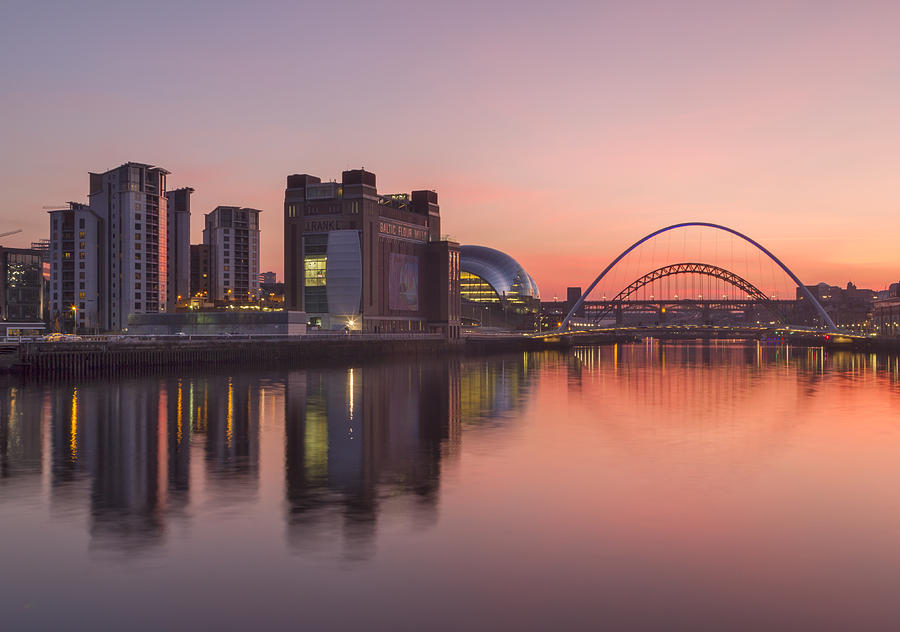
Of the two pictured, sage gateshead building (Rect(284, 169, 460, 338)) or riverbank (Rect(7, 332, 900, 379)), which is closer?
riverbank (Rect(7, 332, 900, 379))

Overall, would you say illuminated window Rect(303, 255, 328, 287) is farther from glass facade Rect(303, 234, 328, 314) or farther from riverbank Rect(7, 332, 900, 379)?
riverbank Rect(7, 332, 900, 379)

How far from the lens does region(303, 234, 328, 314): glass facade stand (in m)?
133

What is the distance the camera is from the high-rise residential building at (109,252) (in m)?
156

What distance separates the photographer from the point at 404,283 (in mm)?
143625

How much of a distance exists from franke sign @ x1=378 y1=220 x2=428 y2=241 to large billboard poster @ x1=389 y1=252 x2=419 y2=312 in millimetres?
3605

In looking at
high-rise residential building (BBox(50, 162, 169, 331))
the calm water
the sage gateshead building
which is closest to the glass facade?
the sage gateshead building

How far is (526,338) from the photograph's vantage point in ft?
588

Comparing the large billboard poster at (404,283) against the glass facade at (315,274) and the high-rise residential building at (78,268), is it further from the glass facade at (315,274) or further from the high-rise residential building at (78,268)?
the high-rise residential building at (78,268)

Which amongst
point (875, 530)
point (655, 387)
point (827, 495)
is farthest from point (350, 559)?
point (655, 387)

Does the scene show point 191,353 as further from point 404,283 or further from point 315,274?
point 404,283

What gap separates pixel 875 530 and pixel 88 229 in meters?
160

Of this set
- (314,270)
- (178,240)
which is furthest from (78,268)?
(314,270)

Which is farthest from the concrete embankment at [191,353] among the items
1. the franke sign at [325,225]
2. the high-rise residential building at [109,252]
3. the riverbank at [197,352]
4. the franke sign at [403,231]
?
the high-rise residential building at [109,252]

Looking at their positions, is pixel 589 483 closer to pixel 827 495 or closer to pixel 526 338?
pixel 827 495
